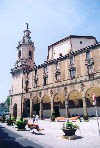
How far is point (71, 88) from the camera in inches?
1259

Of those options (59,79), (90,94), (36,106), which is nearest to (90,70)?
(90,94)

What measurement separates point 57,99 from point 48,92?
8.29 ft

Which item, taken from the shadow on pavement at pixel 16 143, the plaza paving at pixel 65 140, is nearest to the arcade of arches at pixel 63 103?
the plaza paving at pixel 65 140

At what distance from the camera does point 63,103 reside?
36094 millimetres

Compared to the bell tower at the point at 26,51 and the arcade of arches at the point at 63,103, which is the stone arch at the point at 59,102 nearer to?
the arcade of arches at the point at 63,103

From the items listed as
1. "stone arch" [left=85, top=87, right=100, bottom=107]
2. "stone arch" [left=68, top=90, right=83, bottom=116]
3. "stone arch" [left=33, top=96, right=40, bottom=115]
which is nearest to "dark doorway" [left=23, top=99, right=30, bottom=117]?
"stone arch" [left=33, top=96, right=40, bottom=115]

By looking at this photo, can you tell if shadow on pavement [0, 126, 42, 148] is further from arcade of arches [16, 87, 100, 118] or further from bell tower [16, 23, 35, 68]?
bell tower [16, 23, 35, 68]

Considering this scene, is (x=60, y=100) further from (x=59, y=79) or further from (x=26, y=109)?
(x=26, y=109)

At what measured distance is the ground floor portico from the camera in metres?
30.0

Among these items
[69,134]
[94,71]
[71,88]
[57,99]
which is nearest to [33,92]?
[57,99]

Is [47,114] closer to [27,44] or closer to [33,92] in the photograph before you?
[33,92]

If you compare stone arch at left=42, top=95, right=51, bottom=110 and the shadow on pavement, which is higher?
stone arch at left=42, top=95, right=51, bottom=110

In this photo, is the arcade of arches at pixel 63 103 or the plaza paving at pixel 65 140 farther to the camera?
the arcade of arches at pixel 63 103

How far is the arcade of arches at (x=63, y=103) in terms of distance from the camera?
30.2 metres
